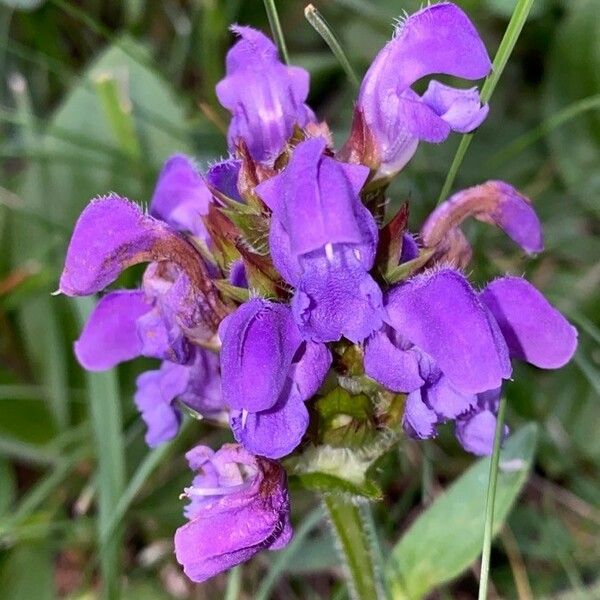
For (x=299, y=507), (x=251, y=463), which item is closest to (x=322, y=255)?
(x=251, y=463)

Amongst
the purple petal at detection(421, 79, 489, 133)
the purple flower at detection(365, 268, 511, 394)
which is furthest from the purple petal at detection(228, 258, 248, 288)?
the purple petal at detection(421, 79, 489, 133)

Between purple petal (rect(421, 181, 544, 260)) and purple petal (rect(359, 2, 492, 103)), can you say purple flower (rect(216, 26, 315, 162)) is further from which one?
purple petal (rect(421, 181, 544, 260))

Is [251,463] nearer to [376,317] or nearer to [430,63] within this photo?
[376,317]

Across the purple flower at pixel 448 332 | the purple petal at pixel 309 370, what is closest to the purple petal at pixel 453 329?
the purple flower at pixel 448 332

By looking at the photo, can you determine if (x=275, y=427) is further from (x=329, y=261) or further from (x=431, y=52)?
(x=431, y=52)

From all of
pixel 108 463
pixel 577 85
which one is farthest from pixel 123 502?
pixel 577 85

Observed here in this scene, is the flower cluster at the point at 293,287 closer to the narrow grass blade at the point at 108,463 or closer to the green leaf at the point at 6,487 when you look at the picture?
the narrow grass blade at the point at 108,463
